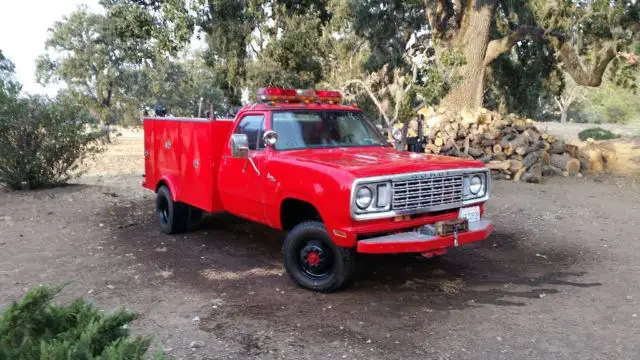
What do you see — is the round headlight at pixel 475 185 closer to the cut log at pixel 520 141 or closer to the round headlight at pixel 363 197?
the round headlight at pixel 363 197

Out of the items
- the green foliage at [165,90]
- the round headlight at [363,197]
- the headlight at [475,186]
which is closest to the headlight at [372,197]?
the round headlight at [363,197]

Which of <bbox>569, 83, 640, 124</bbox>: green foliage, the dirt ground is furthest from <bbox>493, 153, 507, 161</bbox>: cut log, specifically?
<bbox>569, 83, 640, 124</bbox>: green foliage

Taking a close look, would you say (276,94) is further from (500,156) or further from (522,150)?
(522,150)

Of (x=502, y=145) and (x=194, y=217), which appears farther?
(x=502, y=145)

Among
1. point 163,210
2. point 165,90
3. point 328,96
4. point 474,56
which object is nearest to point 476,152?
point 474,56

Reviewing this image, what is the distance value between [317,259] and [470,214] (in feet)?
5.24

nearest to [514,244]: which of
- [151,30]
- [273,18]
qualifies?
[151,30]

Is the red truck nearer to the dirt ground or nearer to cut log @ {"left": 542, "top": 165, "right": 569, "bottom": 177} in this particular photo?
the dirt ground

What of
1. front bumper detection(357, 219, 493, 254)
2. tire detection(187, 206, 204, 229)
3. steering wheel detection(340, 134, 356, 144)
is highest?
steering wheel detection(340, 134, 356, 144)

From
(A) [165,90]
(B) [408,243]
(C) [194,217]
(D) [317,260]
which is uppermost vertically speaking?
(A) [165,90]

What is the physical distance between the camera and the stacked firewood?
13.2 metres

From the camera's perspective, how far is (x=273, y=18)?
67.5 feet

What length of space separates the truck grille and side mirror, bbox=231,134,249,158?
1.70 metres

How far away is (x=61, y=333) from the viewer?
2367 mm
